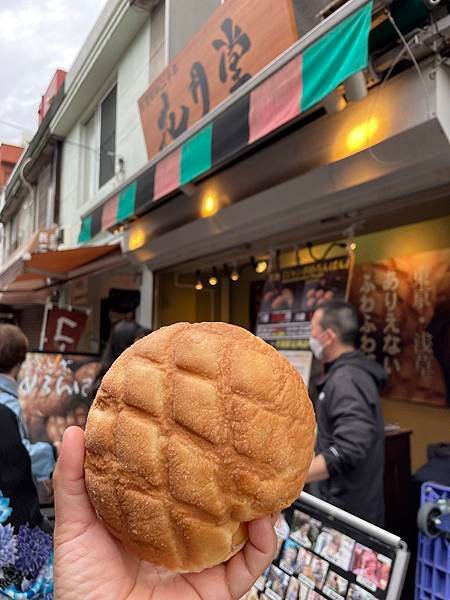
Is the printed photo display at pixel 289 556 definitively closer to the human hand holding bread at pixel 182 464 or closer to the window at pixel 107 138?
the human hand holding bread at pixel 182 464

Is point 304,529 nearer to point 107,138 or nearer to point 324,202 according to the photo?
point 324,202

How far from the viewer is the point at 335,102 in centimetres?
312

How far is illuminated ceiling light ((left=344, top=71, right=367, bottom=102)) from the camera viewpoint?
9.25ft

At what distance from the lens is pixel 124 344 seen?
15.8 feet

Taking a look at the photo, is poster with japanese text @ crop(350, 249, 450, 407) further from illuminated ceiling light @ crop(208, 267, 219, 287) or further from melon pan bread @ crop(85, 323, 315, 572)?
melon pan bread @ crop(85, 323, 315, 572)

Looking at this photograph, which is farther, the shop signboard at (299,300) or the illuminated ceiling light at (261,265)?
the illuminated ceiling light at (261,265)

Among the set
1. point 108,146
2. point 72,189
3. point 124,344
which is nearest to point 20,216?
point 72,189

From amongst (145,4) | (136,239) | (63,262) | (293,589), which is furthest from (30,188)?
(293,589)

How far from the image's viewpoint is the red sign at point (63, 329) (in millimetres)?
8195

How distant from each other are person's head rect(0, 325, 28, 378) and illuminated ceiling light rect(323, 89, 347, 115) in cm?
274

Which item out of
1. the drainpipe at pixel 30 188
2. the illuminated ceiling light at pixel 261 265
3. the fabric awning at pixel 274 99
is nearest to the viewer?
the fabric awning at pixel 274 99

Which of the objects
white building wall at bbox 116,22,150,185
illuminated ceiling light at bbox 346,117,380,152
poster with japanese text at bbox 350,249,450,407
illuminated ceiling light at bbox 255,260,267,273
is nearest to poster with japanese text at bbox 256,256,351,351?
illuminated ceiling light at bbox 346,117,380,152

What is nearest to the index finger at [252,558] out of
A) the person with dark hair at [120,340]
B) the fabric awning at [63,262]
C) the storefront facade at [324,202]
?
the storefront facade at [324,202]

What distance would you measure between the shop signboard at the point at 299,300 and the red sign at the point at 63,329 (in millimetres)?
4970
